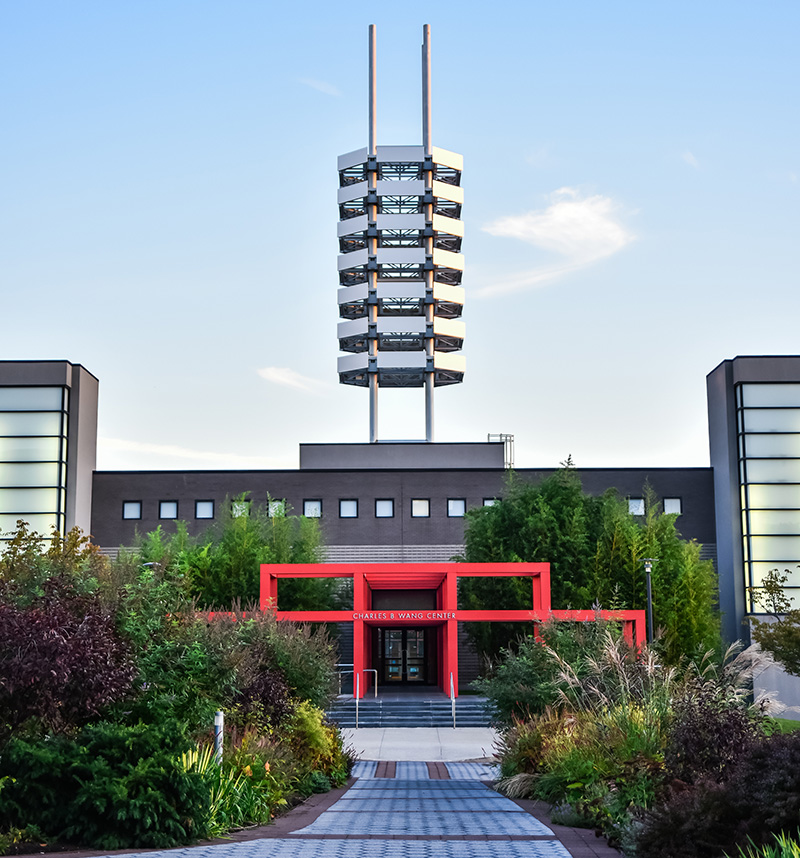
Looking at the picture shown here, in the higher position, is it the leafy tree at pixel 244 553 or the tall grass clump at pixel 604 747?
the leafy tree at pixel 244 553

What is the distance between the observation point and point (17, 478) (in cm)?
4528

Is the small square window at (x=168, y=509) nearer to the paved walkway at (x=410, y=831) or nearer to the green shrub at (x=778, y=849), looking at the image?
the paved walkway at (x=410, y=831)

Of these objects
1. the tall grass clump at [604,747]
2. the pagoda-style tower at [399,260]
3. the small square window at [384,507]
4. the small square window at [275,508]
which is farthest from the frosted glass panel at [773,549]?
the tall grass clump at [604,747]

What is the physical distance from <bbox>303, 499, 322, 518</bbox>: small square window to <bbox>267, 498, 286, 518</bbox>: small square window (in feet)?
3.36

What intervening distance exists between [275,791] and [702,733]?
17.7ft

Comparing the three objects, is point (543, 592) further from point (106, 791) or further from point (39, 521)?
point (106, 791)

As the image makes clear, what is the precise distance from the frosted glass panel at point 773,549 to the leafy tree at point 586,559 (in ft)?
Answer: 13.3

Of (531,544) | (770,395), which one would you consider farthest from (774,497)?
(531,544)

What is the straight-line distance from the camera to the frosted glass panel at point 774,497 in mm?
44875

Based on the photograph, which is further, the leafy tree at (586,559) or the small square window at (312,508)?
the small square window at (312,508)

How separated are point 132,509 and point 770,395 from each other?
2733 cm

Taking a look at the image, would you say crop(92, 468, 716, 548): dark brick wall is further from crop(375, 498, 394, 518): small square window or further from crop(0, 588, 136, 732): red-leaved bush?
crop(0, 588, 136, 732): red-leaved bush

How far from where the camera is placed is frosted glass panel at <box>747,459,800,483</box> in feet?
148

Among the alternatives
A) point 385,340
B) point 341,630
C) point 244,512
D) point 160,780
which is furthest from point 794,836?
point 385,340
